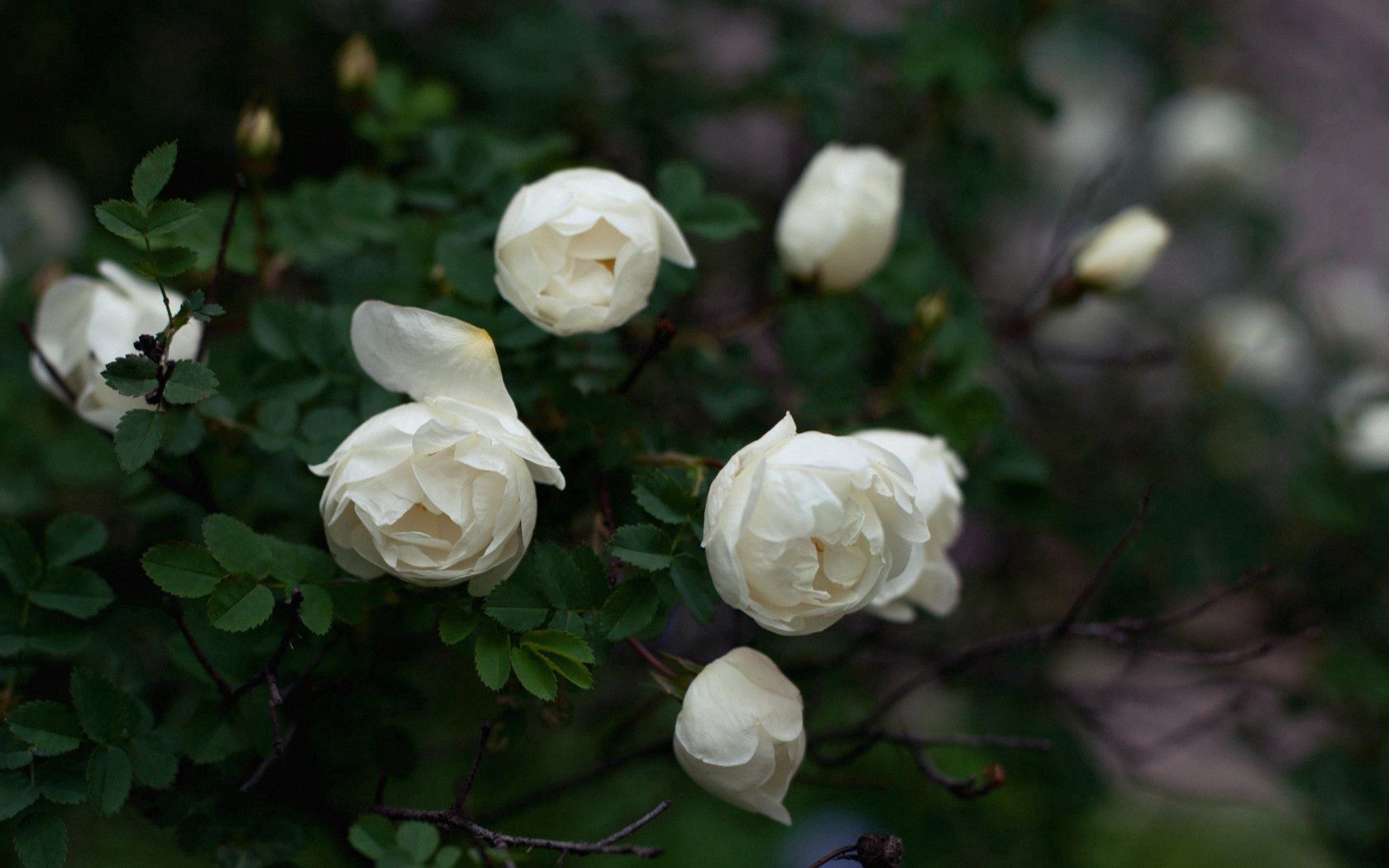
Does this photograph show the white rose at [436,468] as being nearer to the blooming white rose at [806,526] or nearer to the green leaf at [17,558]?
the blooming white rose at [806,526]

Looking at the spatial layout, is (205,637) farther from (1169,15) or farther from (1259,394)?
(1169,15)

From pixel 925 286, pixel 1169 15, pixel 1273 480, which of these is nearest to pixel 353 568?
pixel 925 286

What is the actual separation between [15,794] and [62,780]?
19mm

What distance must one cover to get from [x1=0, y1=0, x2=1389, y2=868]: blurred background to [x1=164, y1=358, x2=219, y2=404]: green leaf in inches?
12.1

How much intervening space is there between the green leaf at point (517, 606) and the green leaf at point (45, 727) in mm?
206

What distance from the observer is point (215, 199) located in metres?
0.69

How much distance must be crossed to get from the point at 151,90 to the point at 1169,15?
3.80 ft

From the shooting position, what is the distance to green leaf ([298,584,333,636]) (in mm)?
455

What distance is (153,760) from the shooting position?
0.49 m

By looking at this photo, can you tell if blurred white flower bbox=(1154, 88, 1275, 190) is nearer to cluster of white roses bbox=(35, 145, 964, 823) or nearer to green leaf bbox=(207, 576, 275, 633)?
cluster of white roses bbox=(35, 145, 964, 823)

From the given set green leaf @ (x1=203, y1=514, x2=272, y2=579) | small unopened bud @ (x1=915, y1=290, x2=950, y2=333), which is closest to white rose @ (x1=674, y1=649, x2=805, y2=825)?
green leaf @ (x1=203, y1=514, x2=272, y2=579)

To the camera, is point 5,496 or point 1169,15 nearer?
point 5,496

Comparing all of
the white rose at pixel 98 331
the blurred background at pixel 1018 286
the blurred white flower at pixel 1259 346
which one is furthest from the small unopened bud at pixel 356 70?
the blurred white flower at pixel 1259 346

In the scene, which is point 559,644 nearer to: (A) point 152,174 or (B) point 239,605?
(B) point 239,605
